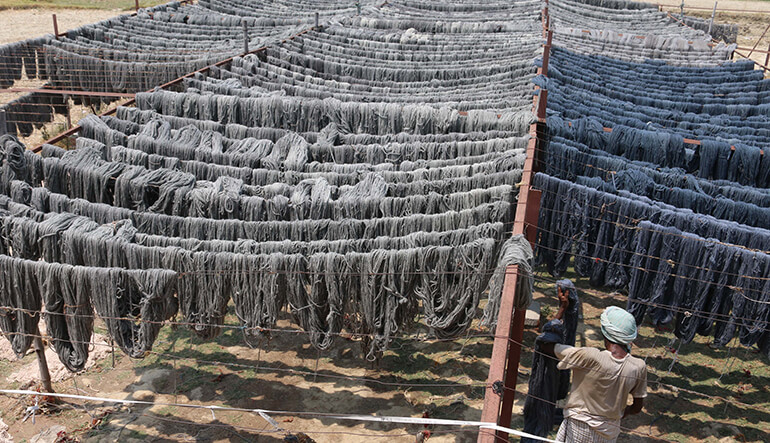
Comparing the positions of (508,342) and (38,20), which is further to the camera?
(38,20)

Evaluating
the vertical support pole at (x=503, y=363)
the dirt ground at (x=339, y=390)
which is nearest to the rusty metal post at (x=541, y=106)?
the dirt ground at (x=339, y=390)

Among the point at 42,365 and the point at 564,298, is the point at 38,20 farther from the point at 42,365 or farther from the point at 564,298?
the point at 564,298

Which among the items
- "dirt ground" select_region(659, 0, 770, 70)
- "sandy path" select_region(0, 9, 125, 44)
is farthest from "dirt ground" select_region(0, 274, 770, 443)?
"dirt ground" select_region(659, 0, 770, 70)

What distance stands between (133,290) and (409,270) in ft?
8.93

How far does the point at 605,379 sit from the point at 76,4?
41.9 meters

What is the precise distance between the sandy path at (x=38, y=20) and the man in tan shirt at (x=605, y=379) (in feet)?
97.6

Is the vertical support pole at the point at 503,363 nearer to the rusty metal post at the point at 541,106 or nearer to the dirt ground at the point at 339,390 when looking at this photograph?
the dirt ground at the point at 339,390

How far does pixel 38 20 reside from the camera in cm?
3300

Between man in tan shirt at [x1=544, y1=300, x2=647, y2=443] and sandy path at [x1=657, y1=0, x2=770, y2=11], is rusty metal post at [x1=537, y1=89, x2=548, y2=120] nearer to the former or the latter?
man in tan shirt at [x1=544, y1=300, x2=647, y2=443]

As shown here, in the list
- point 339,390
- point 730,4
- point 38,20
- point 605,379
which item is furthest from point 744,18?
point 605,379

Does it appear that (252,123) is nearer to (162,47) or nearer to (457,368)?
(457,368)

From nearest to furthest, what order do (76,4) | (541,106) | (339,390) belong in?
(541,106) → (339,390) → (76,4)

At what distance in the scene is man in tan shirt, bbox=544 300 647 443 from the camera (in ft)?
15.9

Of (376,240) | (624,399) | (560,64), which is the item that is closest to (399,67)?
(560,64)
